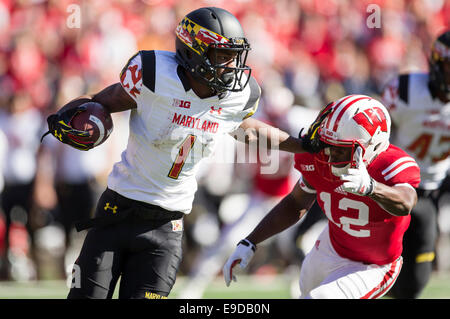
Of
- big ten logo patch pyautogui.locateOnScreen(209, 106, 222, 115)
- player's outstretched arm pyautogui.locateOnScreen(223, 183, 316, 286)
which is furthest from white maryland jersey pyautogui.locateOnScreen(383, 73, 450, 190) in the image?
big ten logo patch pyautogui.locateOnScreen(209, 106, 222, 115)

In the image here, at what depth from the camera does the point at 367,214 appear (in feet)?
12.6

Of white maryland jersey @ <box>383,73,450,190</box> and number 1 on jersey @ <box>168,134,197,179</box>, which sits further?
Result: white maryland jersey @ <box>383,73,450,190</box>

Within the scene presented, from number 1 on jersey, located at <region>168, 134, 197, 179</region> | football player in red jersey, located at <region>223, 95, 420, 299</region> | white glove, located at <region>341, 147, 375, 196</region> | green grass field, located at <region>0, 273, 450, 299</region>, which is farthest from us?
green grass field, located at <region>0, 273, 450, 299</region>

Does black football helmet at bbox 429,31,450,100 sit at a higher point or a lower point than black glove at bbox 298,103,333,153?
lower

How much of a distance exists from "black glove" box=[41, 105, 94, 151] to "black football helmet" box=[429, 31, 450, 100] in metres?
2.81

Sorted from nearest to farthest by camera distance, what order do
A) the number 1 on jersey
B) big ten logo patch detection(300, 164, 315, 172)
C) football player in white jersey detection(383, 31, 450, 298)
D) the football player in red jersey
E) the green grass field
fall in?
1. the football player in red jersey
2. the number 1 on jersey
3. big ten logo patch detection(300, 164, 315, 172)
4. football player in white jersey detection(383, 31, 450, 298)
5. the green grass field

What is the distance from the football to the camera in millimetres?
3619

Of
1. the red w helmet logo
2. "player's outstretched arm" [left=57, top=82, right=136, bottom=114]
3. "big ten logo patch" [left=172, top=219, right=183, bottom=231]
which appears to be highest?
"player's outstretched arm" [left=57, top=82, right=136, bottom=114]

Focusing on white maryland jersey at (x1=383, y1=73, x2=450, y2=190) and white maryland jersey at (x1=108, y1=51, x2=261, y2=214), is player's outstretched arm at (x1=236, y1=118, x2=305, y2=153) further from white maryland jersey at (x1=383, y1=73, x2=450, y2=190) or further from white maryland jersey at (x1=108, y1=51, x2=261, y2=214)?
white maryland jersey at (x1=383, y1=73, x2=450, y2=190)

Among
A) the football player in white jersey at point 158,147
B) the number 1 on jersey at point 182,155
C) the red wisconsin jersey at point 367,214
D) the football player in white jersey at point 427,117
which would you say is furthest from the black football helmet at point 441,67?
the number 1 on jersey at point 182,155

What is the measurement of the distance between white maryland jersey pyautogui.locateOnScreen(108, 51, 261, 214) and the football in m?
0.18
